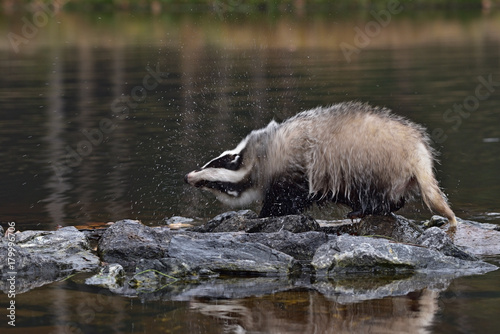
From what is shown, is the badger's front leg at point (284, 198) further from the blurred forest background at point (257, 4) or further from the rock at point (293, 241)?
the blurred forest background at point (257, 4)

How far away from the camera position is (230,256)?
7.54m

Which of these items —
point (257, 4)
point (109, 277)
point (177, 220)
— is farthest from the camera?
point (257, 4)

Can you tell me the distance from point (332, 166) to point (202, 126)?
25.3 feet

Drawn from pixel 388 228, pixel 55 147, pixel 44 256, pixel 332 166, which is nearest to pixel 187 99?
pixel 55 147

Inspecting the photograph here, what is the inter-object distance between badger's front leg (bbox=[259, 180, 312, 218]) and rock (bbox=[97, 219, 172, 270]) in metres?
1.15

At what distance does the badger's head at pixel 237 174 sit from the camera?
28.9ft

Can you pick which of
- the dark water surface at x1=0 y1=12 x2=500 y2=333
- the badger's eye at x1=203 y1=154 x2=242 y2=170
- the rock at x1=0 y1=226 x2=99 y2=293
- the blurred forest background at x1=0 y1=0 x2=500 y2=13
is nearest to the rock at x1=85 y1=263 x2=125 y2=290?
the dark water surface at x1=0 y1=12 x2=500 y2=333

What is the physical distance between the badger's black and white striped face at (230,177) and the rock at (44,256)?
129cm

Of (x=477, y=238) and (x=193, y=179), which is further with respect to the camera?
(x=193, y=179)

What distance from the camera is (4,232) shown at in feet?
28.5

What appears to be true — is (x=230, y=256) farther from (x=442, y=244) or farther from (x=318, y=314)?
(x=442, y=244)

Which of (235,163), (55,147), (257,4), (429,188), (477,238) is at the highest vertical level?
(257,4)

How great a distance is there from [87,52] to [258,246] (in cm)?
2461

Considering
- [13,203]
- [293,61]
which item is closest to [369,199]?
[13,203]
